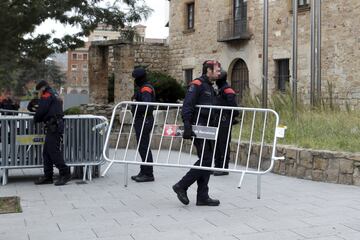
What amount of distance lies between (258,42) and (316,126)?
44.2 ft

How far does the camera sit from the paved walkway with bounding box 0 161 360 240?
513 centimetres

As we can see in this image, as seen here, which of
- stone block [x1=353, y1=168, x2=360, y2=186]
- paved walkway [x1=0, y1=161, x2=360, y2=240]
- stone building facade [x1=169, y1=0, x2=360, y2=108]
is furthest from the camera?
stone building facade [x1=169, y1=0, x2=360, y2=108]

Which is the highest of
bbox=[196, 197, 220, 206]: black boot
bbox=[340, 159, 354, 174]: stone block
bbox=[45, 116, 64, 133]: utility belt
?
bbox=[45, 116, 64, 133]: utility belt

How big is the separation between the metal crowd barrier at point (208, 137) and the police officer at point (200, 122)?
0.09m

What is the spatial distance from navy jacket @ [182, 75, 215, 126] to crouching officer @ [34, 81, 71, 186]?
2524mm

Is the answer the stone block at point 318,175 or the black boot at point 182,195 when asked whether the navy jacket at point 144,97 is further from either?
the stone block at point 318,175

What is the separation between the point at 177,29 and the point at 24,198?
2322cm

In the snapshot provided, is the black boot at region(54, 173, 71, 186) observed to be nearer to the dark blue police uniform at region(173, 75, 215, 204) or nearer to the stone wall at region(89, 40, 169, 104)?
the dark blue police uniform at region(173, 75, 215, 204)

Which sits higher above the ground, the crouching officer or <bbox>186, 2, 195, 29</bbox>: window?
<bbox>186, 2, 195, 29</bbox>: window

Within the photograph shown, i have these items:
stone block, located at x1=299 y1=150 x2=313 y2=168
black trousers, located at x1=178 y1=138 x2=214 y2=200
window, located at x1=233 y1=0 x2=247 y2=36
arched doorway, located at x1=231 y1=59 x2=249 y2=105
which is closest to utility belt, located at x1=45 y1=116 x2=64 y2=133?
black trousers, located at x1=178 y1=138 x2=214 y2=200

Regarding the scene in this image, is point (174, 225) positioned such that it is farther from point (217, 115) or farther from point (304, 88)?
point (304, 88)

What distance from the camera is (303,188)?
7840 mm

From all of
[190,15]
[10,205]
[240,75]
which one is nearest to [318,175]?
[10,205]

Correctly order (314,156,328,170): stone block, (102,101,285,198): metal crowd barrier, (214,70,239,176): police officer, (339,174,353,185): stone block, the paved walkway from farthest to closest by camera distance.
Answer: (314,156,328,170): stone block < (339,174,353,185): stone block < (214,70,239,176): police officer < (102,101,285,198): metal crowd barrier < the paved walkway
